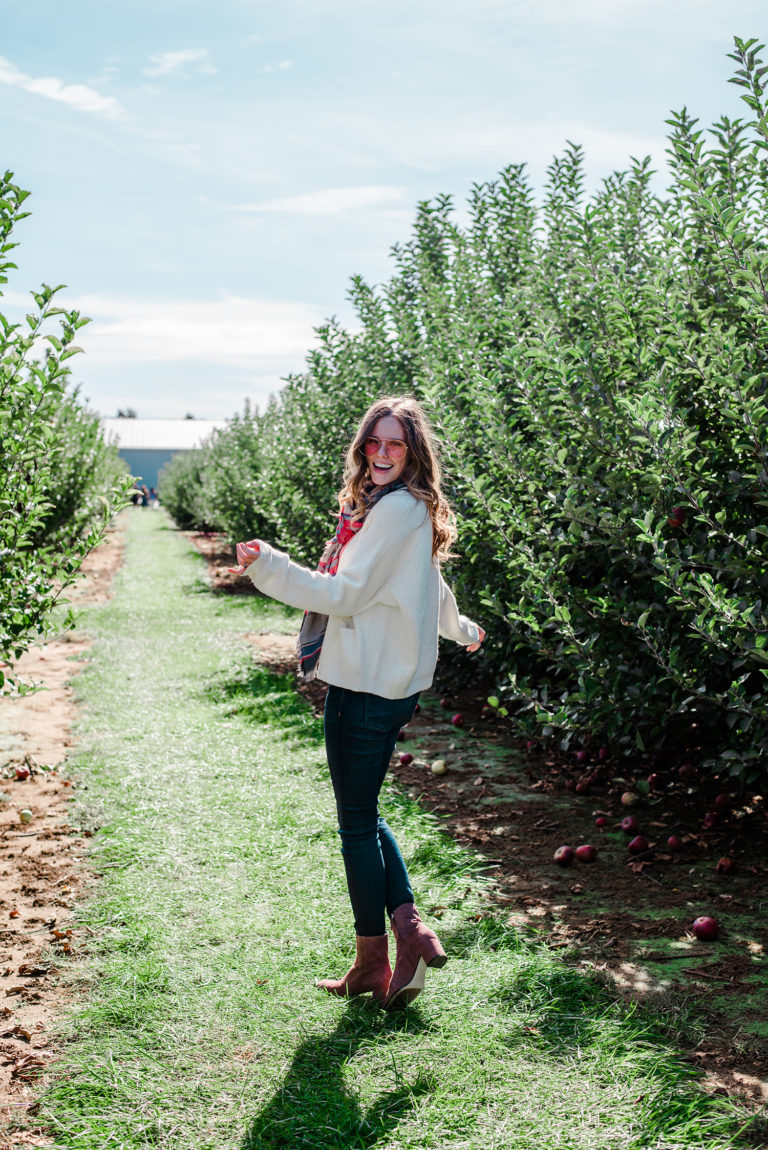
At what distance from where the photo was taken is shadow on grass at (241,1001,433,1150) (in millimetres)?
2451

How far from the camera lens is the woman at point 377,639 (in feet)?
9.49

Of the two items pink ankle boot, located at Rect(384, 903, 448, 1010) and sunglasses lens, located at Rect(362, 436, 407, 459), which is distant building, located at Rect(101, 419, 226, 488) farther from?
pink ankle boot, located at Rect(384, 903, 448, 1010)

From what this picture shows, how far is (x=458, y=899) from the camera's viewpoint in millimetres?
4039

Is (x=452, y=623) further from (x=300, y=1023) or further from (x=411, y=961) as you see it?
(x=300, y=1023)

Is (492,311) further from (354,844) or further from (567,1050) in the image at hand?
(567,1050)

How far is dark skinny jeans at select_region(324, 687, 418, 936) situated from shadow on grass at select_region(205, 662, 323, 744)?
363 centimetres

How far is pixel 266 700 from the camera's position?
805 centimetres

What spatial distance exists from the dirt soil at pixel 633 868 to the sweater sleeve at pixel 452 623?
4.15 feet

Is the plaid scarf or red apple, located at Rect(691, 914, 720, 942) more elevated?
the plaid scarf

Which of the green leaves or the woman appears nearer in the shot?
the woman

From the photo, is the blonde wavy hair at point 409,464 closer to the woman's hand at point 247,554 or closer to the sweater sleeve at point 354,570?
the sweater sleeve at point 354,570

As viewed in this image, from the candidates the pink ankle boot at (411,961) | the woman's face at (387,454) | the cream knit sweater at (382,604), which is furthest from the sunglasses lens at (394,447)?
the pink ankle boot at (411,961)

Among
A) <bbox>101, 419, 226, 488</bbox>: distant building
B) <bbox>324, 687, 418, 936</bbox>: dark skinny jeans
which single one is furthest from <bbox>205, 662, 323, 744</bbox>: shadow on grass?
<bbox>101, 419, 226, 488</bbox>: distant building

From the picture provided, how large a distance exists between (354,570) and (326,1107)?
5.02 feet
